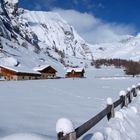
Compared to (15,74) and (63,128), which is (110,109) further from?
(15,74)

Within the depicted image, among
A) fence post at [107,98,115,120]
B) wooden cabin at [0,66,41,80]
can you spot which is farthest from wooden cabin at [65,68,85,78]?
fence post at [107,98,115,120]

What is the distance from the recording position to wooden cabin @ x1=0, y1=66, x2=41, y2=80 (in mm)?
83250

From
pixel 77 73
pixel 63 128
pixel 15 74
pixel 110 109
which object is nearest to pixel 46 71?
pixel 15 74

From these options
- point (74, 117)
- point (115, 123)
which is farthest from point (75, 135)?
point (74, 117)

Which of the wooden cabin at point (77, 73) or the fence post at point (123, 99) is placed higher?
the wooden cabin at point (77, 73)

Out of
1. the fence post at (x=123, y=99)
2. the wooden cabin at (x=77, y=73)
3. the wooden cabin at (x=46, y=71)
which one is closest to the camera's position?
the fence post at (x=123, y=99)

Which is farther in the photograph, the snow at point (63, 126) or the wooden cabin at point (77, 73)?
the wooden cabin at point (77, 73)

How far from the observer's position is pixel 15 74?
83625mm

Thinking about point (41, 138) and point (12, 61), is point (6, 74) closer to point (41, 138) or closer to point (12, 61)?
point (12, 61)

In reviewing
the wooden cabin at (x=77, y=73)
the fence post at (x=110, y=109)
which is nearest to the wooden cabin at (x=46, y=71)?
the wooden cabin at (x=77, y=73)

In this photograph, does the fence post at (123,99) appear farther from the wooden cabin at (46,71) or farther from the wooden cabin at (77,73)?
the wooden cabin at (77,73)

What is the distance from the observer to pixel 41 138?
20.7ft

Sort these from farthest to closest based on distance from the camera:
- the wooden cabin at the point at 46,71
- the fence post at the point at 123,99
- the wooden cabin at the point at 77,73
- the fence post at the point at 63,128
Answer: the wooden cabin at the point at 77,73
the wooden cabin at the point at 46,71
the fence post at the point at 123,99
the fence post at the point at 63,128

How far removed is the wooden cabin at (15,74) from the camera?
83250mm
